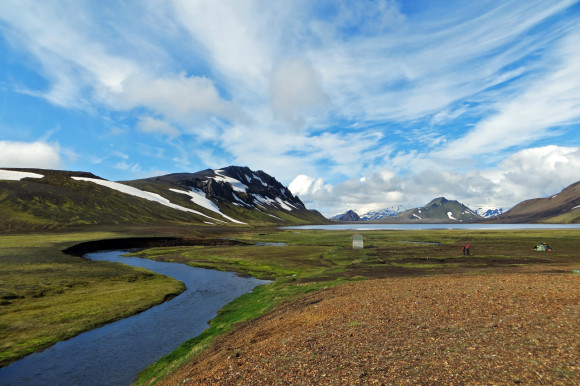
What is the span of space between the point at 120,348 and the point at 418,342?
82.2ft

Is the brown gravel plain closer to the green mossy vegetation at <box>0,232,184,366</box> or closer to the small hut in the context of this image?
the green mossy vegetation at <box>0,232,184,366</box>

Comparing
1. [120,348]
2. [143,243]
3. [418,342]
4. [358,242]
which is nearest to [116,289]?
[120,348]

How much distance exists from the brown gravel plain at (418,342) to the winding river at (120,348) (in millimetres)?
6453

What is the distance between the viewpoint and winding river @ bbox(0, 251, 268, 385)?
21.8 m

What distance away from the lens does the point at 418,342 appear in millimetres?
15898

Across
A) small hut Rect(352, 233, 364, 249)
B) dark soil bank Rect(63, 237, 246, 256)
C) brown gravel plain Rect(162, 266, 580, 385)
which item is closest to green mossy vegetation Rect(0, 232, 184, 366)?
brown gravel plain Rect(162, 266, 580, 385)

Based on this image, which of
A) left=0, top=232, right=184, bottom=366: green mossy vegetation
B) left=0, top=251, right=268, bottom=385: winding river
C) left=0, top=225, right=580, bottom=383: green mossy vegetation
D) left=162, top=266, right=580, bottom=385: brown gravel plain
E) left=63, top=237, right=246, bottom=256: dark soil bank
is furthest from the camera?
left=63, top=237, right=246, bottom=256: dark soil bank

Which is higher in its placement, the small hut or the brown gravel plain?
the small hut

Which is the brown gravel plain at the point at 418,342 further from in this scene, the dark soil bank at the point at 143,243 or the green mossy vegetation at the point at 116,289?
the dark soil bank at the point at 143,243

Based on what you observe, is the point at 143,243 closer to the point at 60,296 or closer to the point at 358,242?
the point at 358,242

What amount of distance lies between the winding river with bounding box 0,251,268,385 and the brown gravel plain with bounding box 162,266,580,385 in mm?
6453

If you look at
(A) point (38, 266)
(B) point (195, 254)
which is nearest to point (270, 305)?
(A) point (38, 266)

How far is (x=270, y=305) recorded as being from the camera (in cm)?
3362

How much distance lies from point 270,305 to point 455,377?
24040mm
